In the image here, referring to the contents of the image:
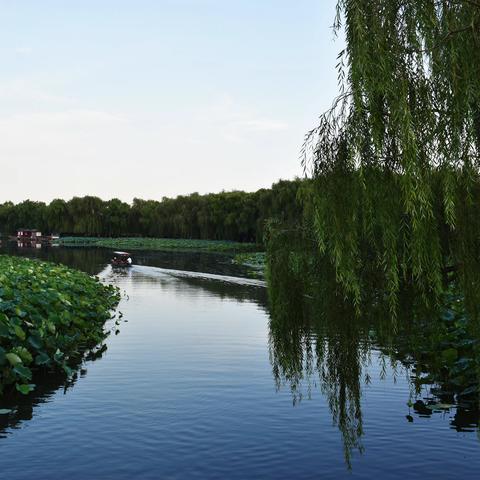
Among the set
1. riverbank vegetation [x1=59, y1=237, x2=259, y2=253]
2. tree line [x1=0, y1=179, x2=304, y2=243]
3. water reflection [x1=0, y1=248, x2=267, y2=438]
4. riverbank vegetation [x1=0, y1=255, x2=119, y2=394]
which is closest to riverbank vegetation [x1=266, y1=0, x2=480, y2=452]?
water reflection [x1=0, y1=248, x2=267, y2=438]

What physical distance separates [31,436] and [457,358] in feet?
29.8

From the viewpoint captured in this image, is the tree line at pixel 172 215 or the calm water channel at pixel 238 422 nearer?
the calm water channel at pixel 238 422

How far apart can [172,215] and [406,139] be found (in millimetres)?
118521

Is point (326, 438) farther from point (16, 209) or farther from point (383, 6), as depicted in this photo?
point (16, 209)

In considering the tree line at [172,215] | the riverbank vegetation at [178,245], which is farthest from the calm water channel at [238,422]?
the riverbank vegetation at [178,245]

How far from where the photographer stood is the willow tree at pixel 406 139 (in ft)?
23.3

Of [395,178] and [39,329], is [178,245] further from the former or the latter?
[395,178]

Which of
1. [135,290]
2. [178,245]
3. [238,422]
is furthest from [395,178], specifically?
[178,245]

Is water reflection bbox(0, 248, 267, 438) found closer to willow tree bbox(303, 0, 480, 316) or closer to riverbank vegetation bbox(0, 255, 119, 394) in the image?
riverbank vegetation bbox(0, 255, 119, 394)

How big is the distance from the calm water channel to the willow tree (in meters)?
1.88

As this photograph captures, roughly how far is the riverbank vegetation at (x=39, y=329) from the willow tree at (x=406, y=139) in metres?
8.51

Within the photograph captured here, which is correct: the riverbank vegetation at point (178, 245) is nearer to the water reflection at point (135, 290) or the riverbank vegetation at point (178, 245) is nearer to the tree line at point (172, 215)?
the tree line at point (172, 215)

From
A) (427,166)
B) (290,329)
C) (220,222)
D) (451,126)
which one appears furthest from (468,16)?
(220,222)

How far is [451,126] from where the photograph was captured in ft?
23.7
